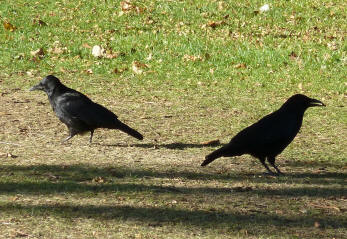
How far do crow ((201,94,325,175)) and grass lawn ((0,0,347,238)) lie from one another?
25 centimetres

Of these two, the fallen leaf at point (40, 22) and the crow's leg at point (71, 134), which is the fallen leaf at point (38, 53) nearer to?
the fallen leaf at point (40, 22)

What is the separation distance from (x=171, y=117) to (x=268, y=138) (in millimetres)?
2980

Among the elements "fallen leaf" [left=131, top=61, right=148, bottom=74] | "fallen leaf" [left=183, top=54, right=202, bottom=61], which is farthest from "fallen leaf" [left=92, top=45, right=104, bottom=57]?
"fallen leaf" [left=183, top=54, right=202, bottom=61]

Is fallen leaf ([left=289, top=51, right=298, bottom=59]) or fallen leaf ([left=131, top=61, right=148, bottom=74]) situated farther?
fallen leaf ([left=289, top=51, right=298, bottom=59])

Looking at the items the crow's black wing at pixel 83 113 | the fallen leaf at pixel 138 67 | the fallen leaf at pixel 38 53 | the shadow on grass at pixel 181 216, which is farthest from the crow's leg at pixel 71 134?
the fallen leaf at pixel 38 53

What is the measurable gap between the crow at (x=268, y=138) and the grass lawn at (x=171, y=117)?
251 mm

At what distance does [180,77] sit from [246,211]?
21.5 ft

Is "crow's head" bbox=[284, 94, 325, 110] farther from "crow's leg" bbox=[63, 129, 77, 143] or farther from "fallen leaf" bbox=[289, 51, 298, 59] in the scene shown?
"fallen leaf" bbox=[289, 51, 298, 59]

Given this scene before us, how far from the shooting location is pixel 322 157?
8.48 metres

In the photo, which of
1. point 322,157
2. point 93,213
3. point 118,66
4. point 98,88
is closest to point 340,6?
point 118,66

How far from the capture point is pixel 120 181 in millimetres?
7094

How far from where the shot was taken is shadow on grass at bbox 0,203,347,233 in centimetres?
592

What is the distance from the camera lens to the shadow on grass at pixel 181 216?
19.4ft

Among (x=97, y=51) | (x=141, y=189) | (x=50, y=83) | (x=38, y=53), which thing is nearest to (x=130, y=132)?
(x=50, y=83)
